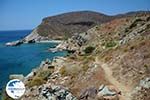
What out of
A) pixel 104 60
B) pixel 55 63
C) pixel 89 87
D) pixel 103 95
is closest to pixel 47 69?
pixel 55 63

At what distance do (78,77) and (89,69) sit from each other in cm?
212

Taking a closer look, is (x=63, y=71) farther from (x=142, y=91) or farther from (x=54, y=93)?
(x=142, y=91)

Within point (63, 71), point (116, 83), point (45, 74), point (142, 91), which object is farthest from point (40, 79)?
point (142, 91)

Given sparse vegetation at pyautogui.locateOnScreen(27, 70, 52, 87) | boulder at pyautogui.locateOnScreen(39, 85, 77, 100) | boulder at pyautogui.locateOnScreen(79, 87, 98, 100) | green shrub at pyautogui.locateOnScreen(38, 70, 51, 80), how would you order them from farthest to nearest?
→ green shrub at pyautogui.locateOnScreen(38, 70, 51, 80), sparse vegetation at pyautogui.locateOnScreen(27, 70, 52, 87), boulder at pyautogui.locateOnScreen(39, 85, 77, 100), boulder at pyautogui.locateOnScreen(79, 87, 98, 100)

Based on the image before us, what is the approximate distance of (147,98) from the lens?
94.2ft

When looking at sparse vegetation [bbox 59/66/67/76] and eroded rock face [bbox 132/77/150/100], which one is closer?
eroded rock face [bbox 132/77/150/100]

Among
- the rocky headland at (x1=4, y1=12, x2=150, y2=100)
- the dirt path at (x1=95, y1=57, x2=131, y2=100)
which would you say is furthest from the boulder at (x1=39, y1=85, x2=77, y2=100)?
the dirt path at (x1=95, y1=57, x2=131, y2=100)

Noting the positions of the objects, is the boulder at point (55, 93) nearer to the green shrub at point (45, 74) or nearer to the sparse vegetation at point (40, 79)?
the sparse vegetation at point (40, 79)

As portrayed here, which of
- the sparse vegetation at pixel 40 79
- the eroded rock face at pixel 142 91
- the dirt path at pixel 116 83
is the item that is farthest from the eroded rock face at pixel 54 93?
the sparse vegetation at pixel 40 79

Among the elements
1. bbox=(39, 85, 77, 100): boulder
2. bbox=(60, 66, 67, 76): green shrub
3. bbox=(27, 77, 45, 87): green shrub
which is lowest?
bbox=(27, 77, 45, 87): green shrub

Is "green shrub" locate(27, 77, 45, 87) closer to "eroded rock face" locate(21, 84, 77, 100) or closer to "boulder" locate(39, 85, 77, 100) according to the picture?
"eroded rock face" locate(21, 84, 77, 100)

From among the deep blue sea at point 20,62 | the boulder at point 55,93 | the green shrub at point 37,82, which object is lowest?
the deep blue sea at point 20,62

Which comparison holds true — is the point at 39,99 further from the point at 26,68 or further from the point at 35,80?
the point at 26,68

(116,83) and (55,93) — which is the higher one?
(55,93)
